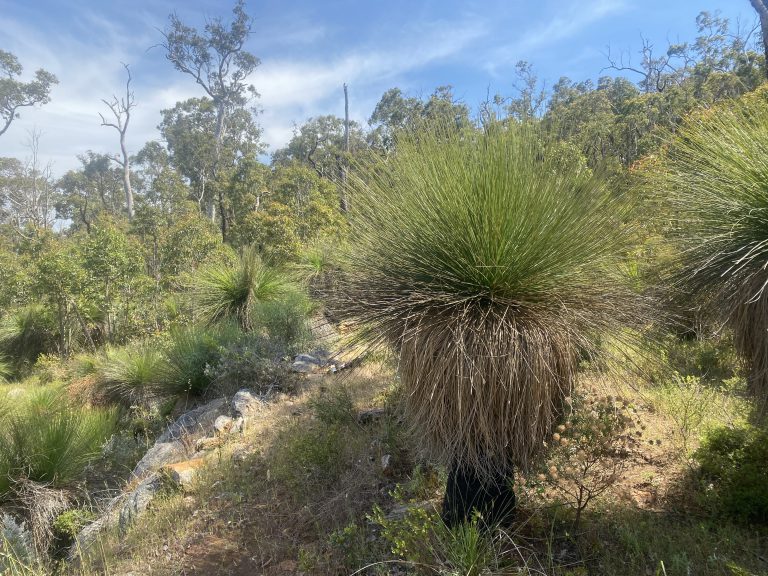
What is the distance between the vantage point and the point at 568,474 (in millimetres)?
2742

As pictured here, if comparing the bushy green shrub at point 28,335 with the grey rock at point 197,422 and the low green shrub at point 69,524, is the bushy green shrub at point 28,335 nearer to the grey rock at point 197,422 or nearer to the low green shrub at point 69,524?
the grey rock at point 197,422

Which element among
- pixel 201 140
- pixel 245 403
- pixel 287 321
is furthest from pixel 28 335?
pixel 201 140

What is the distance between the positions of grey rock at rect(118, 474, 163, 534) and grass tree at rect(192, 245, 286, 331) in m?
4.45

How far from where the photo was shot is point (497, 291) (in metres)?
2.46

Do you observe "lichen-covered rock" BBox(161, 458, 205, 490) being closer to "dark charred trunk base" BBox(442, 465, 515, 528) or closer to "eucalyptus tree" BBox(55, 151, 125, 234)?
"dark charred trunk base" BBox(442, 465, 515, 528)

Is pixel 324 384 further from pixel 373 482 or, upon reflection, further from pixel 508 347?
pixel 508 347

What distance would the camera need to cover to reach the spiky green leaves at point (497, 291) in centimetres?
238

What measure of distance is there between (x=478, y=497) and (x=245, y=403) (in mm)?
4275

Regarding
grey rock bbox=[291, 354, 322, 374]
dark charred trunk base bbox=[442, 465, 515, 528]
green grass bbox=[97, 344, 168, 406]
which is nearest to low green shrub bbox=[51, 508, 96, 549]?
grey rock bbox=[291, 354, 322, 374]

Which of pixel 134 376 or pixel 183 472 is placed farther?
pixel 134 376

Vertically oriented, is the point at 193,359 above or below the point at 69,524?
above

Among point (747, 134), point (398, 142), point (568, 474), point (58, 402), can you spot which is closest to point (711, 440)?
point (568, 474)

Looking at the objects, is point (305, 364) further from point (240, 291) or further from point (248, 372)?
point (240, 291)

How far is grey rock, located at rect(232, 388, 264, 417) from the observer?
6.17 m
